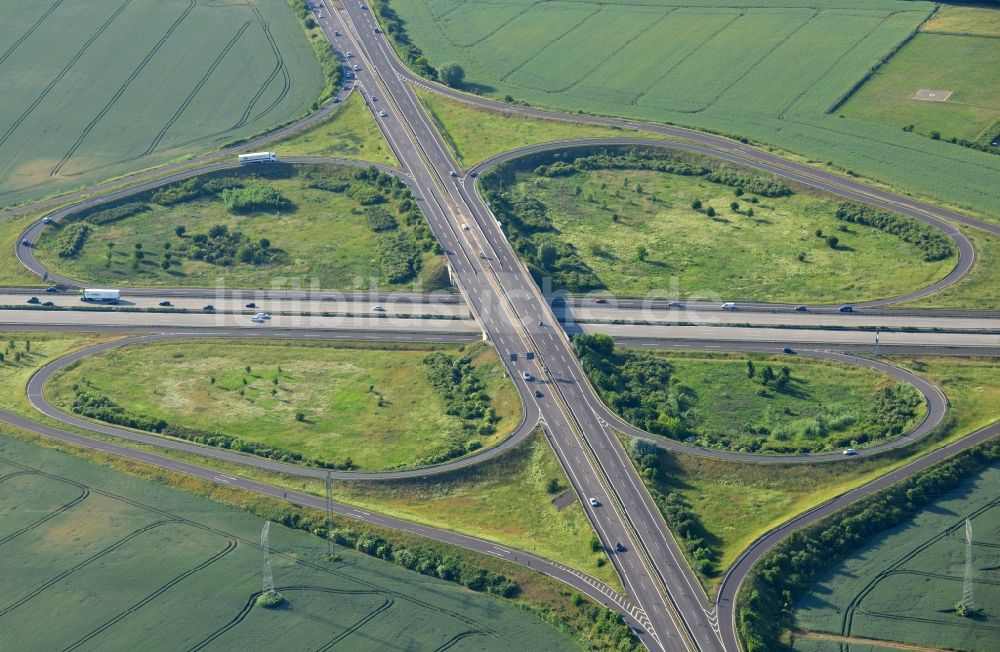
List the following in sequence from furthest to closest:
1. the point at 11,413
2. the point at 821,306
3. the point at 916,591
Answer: the point at 821,306
the point at 11,413
the point at 916,591

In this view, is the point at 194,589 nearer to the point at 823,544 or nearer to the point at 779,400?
the point at 823,544

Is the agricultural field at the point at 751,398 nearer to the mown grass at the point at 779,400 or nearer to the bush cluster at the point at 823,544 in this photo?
the mown grass at the point at 779,400

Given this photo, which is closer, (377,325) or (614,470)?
(614,470)

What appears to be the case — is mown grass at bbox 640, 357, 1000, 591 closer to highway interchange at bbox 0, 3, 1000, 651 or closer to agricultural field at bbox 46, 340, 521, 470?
highway interchange at bbox 0, 3, 1000, 651

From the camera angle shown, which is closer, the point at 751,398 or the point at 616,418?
the point at 616,418

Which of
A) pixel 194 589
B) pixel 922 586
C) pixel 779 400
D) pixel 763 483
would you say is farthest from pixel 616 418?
pixel 194 589

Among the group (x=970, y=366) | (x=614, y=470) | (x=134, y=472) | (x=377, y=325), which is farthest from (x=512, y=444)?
(x=970, y=366)

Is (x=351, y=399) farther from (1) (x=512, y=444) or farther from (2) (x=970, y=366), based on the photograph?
(2) (x=970, y=366)

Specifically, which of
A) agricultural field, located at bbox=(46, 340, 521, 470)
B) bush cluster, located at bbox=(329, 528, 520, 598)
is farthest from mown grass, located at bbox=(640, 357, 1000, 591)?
agricultural field, located at bbox=(46, 340, 521, 470)
